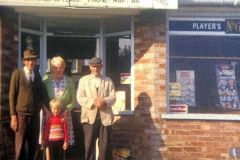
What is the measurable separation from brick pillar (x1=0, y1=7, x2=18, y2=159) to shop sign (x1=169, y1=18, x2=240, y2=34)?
2.92 meters

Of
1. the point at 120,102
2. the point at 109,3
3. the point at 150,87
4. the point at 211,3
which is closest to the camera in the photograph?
the point at 109,3

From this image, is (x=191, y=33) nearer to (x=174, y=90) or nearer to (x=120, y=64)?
(x=174, y=90)

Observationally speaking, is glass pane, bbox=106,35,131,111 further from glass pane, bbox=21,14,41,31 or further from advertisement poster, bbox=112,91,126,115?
glass pane, bbox=21,14,41,31

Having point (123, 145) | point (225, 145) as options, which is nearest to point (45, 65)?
point (123, 145)

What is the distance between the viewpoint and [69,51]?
8.95 metres

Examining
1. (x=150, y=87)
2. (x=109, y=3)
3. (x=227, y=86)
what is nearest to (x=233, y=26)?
(x=227, y=86)

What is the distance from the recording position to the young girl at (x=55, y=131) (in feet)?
22.5

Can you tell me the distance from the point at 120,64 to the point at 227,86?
6.87 ft

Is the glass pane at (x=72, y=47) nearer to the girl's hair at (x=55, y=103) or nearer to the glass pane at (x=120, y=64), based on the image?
the glass pane at (x=120, y=64)

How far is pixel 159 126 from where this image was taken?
7.99m

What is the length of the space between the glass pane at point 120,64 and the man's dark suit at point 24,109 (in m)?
2.09

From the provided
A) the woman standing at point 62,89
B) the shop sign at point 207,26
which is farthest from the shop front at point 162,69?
the woman standing at point 62,89

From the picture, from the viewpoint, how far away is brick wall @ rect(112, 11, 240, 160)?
795 centimetres

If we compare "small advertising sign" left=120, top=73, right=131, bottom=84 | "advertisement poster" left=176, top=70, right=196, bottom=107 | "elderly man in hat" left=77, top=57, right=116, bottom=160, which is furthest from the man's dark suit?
"advertisement poster" left=176, top=70, right=196, bottom=107
